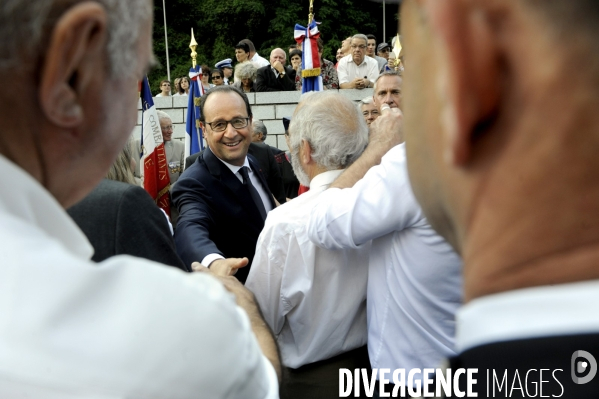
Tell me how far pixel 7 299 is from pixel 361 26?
3021 centimetres

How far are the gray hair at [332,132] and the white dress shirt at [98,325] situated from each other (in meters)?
2.14

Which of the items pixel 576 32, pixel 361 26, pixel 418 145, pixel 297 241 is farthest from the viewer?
pixel 361 26

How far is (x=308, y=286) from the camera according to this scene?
8.76 feet

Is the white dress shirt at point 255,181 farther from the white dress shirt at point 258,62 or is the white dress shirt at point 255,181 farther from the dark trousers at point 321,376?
the white dress shirt at point 258,62

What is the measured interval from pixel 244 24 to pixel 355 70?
19.3 m

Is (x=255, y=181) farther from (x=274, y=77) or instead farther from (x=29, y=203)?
(x=274, y=77)

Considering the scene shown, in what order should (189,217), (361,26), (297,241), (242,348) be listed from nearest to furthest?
(242,348)
(297,241)
(189,217)
(361,26)

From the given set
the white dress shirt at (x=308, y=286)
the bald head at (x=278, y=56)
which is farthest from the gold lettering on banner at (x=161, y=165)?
the bald head at (x=278, y=56)

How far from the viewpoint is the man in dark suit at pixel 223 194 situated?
343cm

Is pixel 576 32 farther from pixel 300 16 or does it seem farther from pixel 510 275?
pixel 300 16

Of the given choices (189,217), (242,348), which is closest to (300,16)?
(189,217)

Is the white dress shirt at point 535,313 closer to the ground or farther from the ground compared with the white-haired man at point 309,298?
farther from the ground

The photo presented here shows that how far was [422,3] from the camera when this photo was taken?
24.1 inches

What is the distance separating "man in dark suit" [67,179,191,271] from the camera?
1.65m
